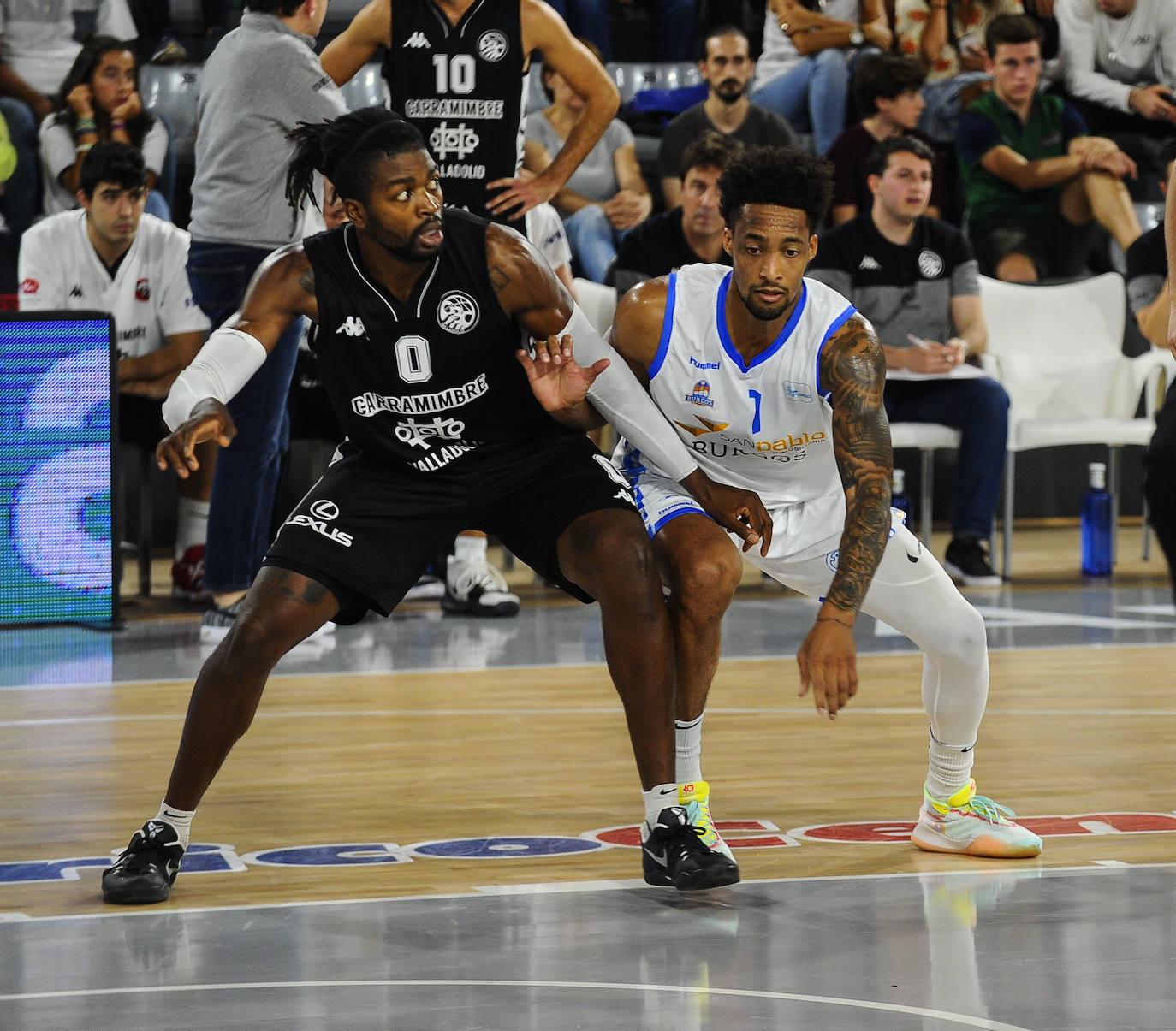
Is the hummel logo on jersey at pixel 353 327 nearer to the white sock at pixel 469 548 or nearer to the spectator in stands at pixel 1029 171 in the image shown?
the white sock at pixel 469 548

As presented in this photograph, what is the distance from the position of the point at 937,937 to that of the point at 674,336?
153cm

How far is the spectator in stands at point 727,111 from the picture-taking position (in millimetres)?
9312

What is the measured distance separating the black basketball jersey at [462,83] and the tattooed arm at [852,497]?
2.79 metres

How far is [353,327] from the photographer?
3.86 meters

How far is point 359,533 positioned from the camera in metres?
3.76

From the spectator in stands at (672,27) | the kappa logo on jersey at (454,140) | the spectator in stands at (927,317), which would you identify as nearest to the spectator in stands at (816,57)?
the spectator in stands at (672,27)

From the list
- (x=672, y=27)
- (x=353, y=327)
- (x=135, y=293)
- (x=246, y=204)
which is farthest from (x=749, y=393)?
(x=672, y=27)

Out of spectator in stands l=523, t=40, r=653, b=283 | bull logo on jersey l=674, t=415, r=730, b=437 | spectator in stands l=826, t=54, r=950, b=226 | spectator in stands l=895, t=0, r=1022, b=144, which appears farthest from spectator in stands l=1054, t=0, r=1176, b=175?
bull logo on jersey l=674, t=415, r=730, b=437

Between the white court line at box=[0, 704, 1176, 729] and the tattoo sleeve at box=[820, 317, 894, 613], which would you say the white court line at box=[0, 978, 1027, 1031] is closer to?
the tattoo sleeve at box=[820, 317, 894, 613]

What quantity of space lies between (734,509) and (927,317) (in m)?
4.65

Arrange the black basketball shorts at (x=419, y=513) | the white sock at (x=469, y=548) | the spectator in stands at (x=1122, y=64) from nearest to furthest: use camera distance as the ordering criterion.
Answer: the black basketball shorts at (x=419, y=513), the white sock at (x=469, y=548), the spectator in stands at (x=1122, y=64)

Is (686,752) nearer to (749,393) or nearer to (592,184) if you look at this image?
(749,393)

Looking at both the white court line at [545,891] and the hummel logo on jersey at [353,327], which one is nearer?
the white court line at [545,891]

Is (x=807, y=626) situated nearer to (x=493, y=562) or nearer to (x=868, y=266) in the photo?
(x=868, y=266)
